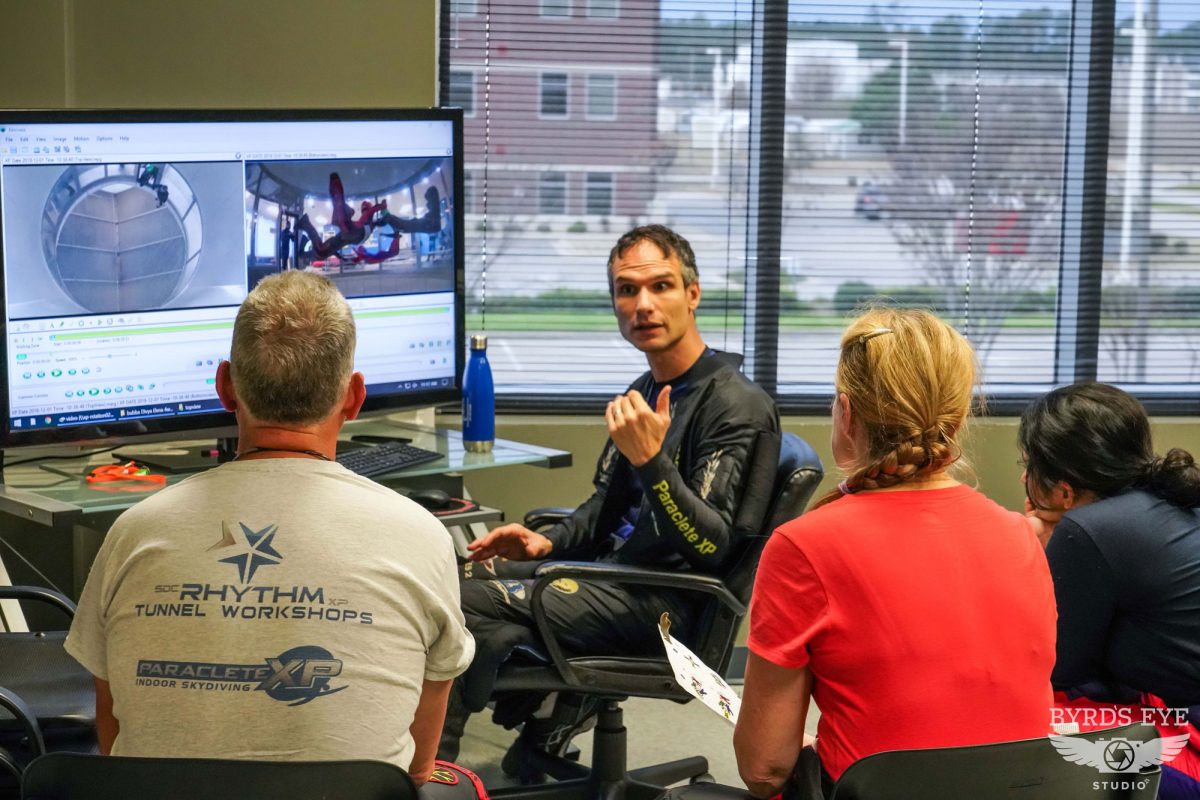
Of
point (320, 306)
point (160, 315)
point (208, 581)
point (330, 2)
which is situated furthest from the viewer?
point (330, 2)

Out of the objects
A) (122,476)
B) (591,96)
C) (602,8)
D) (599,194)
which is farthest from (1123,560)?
(602,8)

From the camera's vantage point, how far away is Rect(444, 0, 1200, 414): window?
382cm

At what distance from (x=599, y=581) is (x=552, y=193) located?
1598 millimetres

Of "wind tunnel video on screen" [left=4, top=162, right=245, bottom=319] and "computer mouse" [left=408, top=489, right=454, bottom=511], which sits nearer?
"wind tunnel video on screen" [left=4, top=162, right=245, bottom=319]

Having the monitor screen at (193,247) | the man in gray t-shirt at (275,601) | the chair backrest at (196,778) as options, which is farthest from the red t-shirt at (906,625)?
the monitor screen at (193,247)

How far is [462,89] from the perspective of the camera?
3752mm

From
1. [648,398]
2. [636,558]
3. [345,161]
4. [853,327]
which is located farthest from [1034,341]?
[853,327]

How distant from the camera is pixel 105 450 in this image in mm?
3041

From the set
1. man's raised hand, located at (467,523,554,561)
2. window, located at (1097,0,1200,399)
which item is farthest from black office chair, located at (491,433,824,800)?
window, located at (1097,0,1200,399)

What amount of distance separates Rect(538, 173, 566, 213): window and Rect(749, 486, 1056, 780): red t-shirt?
2317 mm

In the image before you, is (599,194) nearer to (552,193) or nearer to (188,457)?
(552,193)

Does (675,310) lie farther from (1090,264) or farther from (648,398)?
(1090,264)

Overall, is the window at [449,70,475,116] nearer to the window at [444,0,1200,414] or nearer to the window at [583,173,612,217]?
the window at [444,0,1200,414]

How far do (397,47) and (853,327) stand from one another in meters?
2.07
